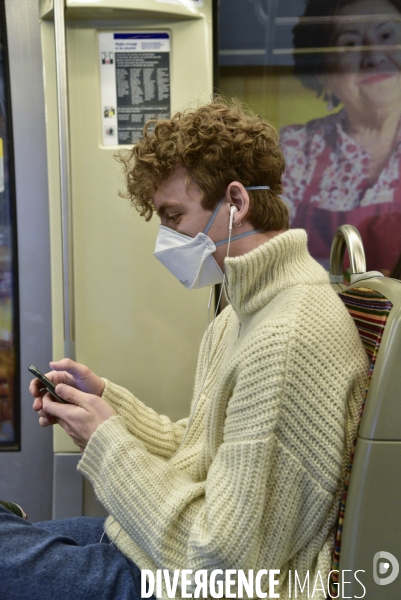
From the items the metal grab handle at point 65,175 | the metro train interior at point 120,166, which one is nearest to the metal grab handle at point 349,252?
the metro train interior at point 120,166

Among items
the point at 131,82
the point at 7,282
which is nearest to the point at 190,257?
the point at 131,82

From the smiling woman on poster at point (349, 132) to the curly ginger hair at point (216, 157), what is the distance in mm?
1047

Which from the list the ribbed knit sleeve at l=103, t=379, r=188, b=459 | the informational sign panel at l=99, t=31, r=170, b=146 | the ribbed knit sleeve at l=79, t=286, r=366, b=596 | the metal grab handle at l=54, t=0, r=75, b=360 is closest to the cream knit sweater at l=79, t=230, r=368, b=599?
the ribbed knit sleeve at l=79, t=286, r=366, b=596

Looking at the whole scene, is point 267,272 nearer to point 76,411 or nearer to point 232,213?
point 232,213

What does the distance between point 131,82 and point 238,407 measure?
1.25m

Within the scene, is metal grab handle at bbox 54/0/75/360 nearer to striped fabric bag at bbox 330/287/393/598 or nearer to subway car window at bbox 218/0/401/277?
subway car window at bbox 218/0/401/277

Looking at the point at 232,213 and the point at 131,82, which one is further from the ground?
the point at 131,82

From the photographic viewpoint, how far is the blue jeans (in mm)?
988

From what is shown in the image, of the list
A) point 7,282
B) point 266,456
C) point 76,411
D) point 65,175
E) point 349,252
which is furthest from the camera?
point 7,282

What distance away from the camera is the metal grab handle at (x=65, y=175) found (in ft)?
5.39

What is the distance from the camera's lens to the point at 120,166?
72.1 inches

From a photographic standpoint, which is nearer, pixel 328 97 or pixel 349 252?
pixel 349 252

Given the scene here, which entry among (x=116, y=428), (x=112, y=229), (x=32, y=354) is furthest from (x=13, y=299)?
(x=116, y=428)

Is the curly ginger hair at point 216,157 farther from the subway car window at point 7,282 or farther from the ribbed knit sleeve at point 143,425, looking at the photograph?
the subway car window at point 7,282
